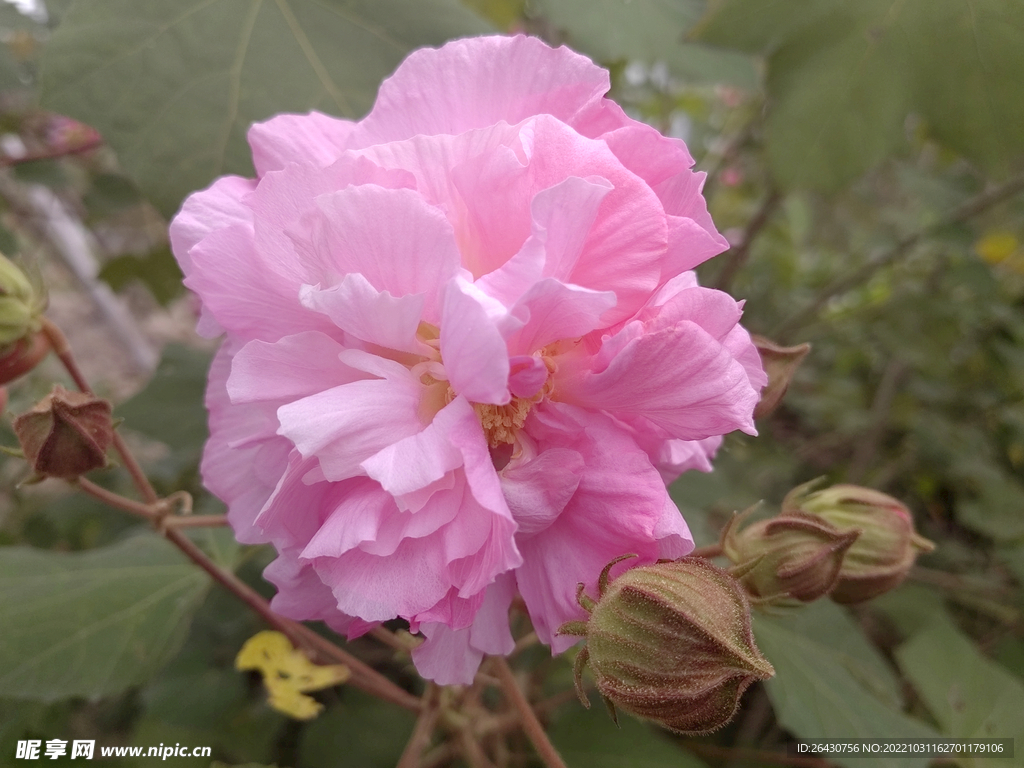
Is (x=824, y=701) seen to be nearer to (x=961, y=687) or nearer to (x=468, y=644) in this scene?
(x=961, y=687)

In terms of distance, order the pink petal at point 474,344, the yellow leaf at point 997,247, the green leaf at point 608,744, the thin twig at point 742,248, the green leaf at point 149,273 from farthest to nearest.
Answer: the yellow leaf at point 997,247 < the green leaf at point 149,273 < the thin twig at point 742,248 < the green leaf at point 608,744 < the pink petal at point 474,344

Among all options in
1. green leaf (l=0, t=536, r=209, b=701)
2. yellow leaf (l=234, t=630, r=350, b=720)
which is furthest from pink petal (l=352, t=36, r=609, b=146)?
green leaf (l=0, t=536, r=209, b=701)

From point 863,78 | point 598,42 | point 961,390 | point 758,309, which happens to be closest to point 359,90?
point 598,42

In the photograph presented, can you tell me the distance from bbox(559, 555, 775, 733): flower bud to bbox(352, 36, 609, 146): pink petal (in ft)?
1.19

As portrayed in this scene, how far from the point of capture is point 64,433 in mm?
622

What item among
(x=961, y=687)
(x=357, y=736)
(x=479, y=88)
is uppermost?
(x=479, y=88)

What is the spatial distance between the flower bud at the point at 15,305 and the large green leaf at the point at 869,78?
90cm

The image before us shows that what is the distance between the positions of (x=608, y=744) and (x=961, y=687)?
547 millimetres

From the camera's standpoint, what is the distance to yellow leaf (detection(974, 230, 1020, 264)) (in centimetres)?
188

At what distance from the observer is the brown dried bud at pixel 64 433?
616 millimetres

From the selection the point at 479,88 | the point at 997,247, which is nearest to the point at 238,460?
the point at 479,88

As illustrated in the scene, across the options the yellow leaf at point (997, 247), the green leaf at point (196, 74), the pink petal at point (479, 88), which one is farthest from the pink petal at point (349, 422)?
the yellow leaf at point (997, 247)

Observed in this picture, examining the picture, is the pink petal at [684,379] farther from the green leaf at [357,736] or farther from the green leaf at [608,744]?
the green leaf at [357,736]

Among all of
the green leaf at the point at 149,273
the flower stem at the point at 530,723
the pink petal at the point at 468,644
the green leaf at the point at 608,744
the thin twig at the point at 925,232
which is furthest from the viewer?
the green leaf at the point at 149,273
